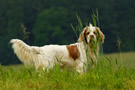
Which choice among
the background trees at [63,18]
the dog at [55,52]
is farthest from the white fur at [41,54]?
the background trees at [63,18]

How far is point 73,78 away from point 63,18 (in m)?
34.2

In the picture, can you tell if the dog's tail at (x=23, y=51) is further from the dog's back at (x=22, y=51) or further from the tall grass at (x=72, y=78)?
the tall grass at (x=72, y=78)

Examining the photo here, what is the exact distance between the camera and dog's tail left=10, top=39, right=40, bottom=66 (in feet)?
21.9

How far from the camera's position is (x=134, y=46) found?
119 ft

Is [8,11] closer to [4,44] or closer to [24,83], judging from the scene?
[4,44]

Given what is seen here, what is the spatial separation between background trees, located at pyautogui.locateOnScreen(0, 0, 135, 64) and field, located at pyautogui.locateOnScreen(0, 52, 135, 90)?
29.3m

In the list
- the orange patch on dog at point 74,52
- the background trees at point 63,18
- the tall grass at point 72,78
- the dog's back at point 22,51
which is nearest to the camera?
the tall grass at point 72,78

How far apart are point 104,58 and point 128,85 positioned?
1091 mm

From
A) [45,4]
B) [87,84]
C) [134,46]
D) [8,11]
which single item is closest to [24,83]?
[87,84]

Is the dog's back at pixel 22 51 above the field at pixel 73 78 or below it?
above

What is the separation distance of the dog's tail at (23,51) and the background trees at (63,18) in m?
27.6

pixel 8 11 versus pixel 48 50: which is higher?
pixel 8 11

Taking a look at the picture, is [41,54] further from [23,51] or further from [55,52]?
[23,51]

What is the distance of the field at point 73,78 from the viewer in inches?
168
